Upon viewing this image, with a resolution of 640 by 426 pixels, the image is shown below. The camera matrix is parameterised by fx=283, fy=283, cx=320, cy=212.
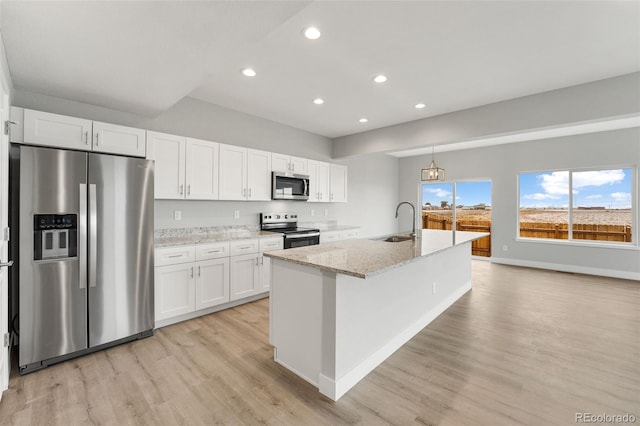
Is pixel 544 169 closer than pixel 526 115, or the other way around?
pixel 526 115

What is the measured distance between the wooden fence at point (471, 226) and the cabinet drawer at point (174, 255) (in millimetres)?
6403

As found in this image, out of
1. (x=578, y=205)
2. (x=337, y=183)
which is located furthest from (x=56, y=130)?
(x=578, y=205)

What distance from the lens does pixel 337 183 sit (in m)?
5.57

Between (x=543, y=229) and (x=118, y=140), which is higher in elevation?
(x=118, y=140)

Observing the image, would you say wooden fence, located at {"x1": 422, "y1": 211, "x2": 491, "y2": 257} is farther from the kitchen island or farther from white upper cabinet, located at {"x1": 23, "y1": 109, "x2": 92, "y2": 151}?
white upper cabinet, located at {"x1": 23, "y1": 109, "x2": 92, "y2": 151}

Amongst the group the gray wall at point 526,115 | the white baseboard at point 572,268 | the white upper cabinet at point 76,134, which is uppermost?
the gray wall at point 526,115

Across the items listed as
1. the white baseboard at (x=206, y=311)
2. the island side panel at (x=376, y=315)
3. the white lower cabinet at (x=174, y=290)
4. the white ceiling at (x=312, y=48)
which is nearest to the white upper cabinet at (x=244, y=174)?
the white ceiling at (x=312, y=48)

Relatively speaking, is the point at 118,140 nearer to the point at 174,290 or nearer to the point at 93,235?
the point at 93,235

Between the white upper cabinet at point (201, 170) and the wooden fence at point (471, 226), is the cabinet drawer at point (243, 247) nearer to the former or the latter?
the white upper cabinet at point (201, 170)

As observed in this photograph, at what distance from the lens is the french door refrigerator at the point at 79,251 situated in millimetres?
2170

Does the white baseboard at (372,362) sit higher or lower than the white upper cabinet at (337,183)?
lower

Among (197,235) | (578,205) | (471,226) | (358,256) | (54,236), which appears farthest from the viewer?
(471,226)

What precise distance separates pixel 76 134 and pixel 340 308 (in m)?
2.73

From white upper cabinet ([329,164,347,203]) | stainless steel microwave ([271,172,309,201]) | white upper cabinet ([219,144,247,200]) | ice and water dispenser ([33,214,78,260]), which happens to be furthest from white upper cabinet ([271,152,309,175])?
ice and water dispenser ([33,214,78,260])
